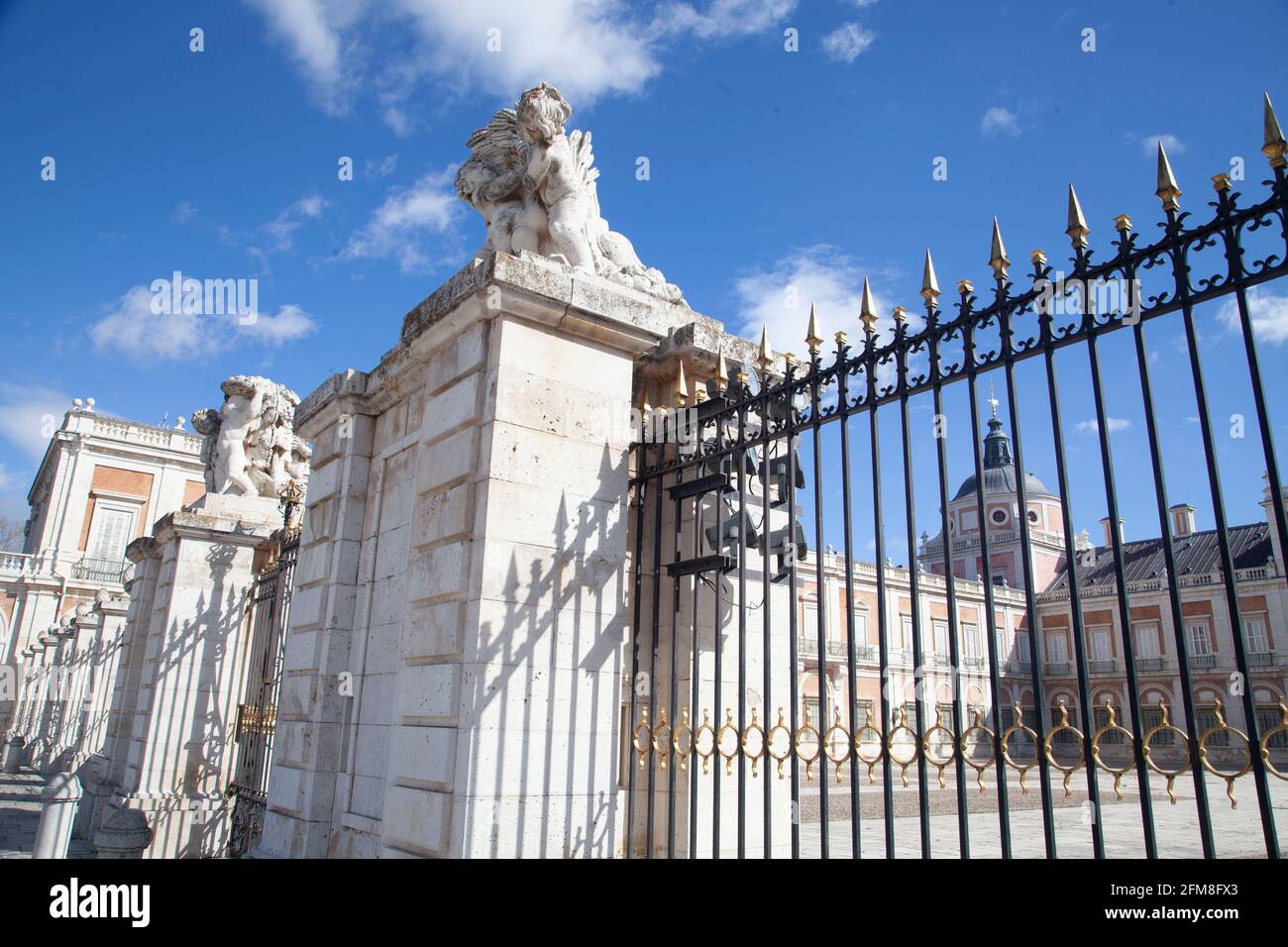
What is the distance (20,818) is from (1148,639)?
1682 inches

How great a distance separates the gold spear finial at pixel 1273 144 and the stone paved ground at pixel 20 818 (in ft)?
28.1

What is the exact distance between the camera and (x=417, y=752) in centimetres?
434

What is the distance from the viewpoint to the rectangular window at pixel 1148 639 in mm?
39469

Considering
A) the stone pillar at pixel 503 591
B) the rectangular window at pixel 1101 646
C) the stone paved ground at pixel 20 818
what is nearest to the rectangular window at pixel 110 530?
the stone paved ground at pixel 20 818

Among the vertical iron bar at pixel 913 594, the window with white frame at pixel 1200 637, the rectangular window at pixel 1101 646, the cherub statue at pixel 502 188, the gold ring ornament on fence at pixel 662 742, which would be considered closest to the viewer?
the vertical iron bar at pixel 913 594

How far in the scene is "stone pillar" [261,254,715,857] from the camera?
4047 mm

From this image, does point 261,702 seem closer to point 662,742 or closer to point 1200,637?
point 662,742

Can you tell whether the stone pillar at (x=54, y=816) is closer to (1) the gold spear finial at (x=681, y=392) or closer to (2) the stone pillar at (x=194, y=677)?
(2) the stone pillar at (x=194, y=677)

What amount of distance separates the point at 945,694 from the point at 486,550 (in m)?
35.2

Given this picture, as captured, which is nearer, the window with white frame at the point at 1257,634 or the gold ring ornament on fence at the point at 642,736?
the gold ring ornament on fence at the point at 642,736

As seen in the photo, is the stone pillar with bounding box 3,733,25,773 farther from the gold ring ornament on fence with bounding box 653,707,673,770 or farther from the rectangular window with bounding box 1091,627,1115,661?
the rectangular window with bounding box 1091,627,1115,661

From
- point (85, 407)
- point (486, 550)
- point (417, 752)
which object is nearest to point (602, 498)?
point (486, 550)
